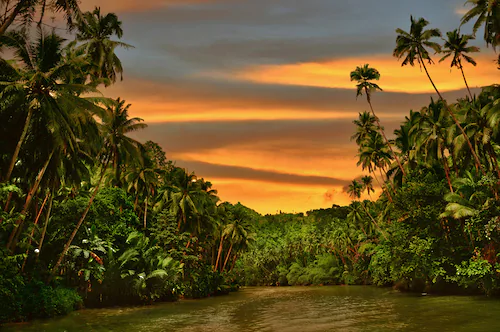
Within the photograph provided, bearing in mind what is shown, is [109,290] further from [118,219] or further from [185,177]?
[185,177]

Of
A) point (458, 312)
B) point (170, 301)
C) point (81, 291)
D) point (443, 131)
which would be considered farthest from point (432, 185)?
point (81, 291)

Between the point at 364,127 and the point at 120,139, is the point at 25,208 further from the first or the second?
the point at 364,127

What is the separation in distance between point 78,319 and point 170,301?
16.7m

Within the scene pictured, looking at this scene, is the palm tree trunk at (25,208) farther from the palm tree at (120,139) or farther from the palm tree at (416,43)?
the palm tree at (416,43)

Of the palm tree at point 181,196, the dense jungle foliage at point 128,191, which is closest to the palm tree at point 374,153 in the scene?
the dense jungle foliage at point 128,191

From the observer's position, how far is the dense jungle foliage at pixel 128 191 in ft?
84.2

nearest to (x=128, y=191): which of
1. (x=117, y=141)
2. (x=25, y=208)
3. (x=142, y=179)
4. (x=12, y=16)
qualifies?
(x=142, y=179)

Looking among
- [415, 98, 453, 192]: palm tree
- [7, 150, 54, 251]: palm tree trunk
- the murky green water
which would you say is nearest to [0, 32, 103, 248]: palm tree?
[7, 150, 54, 251]: palm tree trunk

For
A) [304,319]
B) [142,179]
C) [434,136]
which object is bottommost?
[304,319]

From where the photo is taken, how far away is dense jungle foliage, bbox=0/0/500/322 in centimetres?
2566

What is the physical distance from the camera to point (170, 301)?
45500 mm

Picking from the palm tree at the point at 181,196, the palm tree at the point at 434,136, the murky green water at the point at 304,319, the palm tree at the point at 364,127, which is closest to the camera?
the murky green water at the point at 304,319

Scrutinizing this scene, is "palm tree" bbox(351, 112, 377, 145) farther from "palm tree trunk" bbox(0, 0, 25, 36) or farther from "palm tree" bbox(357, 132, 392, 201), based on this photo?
"palm tree trunk" bbox(0, 0, 25, 36)

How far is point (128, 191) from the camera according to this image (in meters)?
49.2
